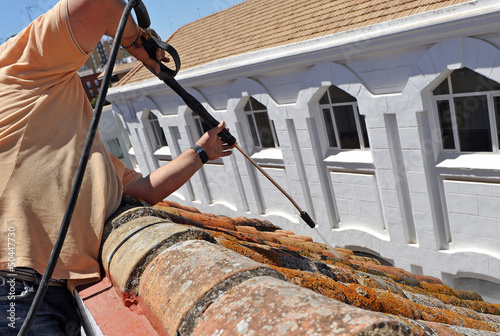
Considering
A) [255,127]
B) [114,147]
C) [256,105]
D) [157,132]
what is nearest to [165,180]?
[256,105]

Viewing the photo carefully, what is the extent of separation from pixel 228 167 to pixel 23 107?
10.9 meters

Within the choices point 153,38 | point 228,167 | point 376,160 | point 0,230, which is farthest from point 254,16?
point 0,230

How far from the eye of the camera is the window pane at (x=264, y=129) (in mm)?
11453

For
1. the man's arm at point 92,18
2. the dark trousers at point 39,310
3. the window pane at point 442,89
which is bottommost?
the window pane at point 442,89

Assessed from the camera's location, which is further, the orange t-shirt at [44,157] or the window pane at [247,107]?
the window pane at [247,107]

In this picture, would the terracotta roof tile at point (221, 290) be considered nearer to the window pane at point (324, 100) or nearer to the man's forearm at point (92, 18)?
the man's forearm at point (92, 18)

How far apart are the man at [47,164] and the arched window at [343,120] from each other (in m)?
7.36

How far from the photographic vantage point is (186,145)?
14297 millimetres

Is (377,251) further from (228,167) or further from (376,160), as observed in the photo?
(228,167)

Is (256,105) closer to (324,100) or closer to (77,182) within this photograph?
(324,100)

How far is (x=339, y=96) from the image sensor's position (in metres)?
9.25

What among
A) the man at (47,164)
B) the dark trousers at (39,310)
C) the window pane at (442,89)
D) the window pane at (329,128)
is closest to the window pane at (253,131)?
the window pane at (329,128)

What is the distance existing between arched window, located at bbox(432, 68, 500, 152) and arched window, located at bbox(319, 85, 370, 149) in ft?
6.00

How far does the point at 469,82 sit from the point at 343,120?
2.89m
